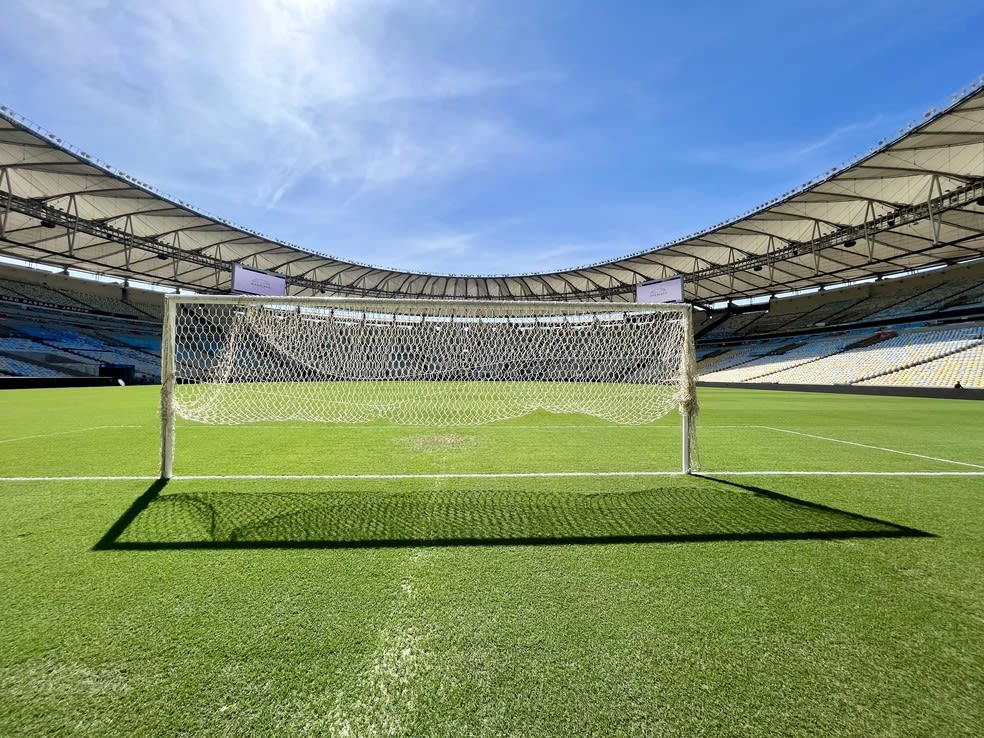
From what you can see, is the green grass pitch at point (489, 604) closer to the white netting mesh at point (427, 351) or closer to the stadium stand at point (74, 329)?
the white netting mesh at point (427, 351)

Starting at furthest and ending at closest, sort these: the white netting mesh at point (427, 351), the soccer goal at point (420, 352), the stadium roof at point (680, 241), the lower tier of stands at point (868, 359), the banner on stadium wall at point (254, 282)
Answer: the banner on stadium wall at point (254, 282), the lower tier of stands at point (868, 359), the stadium roof at point (680, 241), the white netting mesh at point (427, 351), the soccer goal at point (420, 352)

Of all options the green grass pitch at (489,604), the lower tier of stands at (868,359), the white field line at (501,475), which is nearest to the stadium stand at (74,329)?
the white field line at (501,475)

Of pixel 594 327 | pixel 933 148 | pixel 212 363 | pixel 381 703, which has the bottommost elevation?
pixel 381 703

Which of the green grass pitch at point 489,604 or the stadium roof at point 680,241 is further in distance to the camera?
the stadium roof at point 680,241

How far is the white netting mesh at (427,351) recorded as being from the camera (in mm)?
4387

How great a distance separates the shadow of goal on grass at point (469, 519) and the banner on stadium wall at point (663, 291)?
71.9 ft

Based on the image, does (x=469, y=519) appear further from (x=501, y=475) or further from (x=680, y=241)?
(x=680, y=241)

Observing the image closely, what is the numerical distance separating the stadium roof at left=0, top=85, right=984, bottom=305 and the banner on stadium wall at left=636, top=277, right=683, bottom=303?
259 cm

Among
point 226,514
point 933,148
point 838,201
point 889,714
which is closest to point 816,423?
point 889,714

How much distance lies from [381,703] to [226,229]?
25.6 meters

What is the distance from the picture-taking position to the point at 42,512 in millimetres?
2904

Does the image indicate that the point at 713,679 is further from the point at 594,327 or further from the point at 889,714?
the point at 594,327

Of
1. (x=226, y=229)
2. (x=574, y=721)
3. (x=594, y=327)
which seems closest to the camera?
(x=574, y=721)

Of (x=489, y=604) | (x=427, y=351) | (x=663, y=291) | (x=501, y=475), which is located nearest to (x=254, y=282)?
(x=427, y=351)
